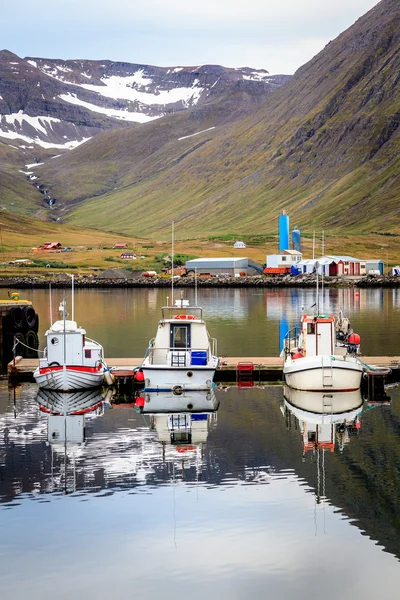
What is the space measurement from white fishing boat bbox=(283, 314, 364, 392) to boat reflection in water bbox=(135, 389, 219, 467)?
433 centimetres

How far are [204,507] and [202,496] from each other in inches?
44.0

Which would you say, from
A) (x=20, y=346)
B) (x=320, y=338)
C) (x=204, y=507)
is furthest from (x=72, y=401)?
(x=204, y=507)

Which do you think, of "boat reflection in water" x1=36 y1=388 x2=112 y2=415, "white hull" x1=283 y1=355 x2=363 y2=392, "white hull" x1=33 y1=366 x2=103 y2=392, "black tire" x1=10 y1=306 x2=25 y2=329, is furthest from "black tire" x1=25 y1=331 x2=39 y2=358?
"white hull" x1=283 y1=355 x2=363 y2=392

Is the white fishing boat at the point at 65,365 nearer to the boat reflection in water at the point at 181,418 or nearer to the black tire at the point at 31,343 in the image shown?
the boat reflection in water at the point at 181,418

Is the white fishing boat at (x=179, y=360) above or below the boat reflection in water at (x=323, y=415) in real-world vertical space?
above

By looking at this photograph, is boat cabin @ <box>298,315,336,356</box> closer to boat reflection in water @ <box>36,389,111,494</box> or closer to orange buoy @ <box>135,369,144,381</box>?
orange buoy @ <box>135,369,144,381</box>

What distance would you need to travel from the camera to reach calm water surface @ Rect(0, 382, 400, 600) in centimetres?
2455

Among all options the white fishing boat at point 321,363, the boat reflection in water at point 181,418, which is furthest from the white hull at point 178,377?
the white fishing boat at point 321,363

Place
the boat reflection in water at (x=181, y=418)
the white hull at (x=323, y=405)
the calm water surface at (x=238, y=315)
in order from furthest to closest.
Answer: the calm water surface at (x=238, y=315)
the white hull at (x=323, y=405)
the boat reflection in water at (x=181, y=418)

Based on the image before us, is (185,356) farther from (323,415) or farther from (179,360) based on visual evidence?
(323,415)

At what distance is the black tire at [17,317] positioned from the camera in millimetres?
62938

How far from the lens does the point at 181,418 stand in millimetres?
44094

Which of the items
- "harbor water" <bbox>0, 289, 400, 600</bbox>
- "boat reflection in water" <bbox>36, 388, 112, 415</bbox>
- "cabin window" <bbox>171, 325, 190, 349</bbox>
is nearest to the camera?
"harbor water" <bbox>0, 289, 400, 600</bbox>

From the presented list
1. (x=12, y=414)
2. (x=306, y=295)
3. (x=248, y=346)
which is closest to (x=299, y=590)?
(x=12, y=414)
